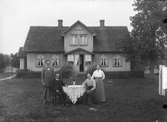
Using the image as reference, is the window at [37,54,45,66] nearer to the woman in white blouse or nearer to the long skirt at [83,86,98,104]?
the woman in white blouse

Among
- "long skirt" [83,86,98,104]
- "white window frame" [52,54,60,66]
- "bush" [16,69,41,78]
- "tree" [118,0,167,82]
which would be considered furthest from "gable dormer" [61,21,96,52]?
"long skirt" [83,86,98,104]

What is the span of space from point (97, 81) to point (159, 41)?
822 centimetres

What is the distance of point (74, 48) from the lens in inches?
963

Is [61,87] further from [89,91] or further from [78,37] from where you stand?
[78,37]

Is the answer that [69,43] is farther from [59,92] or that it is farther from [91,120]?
[91,120]

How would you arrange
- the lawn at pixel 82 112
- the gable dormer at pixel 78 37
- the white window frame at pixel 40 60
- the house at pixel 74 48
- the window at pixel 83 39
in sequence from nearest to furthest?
the lawn at pixel 82 112 < the house at pixel 74 48 < the white window frame at pixel 40 60 < the gable dormer at pixel 78 37 < the window at pixel 83 39

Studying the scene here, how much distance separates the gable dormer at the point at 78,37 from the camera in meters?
24.4

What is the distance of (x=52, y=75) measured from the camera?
9641 millimetres

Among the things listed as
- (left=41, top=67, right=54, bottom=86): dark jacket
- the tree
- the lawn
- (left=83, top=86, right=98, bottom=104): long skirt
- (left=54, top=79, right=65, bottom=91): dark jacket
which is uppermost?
the tree

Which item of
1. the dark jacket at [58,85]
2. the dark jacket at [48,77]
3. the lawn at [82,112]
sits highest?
the dark jacket at [48,77]

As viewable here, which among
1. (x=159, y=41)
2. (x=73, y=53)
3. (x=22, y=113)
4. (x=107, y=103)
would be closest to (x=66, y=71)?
(x=73, y=53)

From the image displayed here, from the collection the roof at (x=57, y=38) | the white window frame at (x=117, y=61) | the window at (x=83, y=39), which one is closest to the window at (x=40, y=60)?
the roof at (x=57, y=38)

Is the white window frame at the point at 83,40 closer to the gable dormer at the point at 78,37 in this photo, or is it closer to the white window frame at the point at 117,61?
the gable dormer at the point at 78,37

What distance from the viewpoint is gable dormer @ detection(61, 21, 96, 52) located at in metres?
24.4
